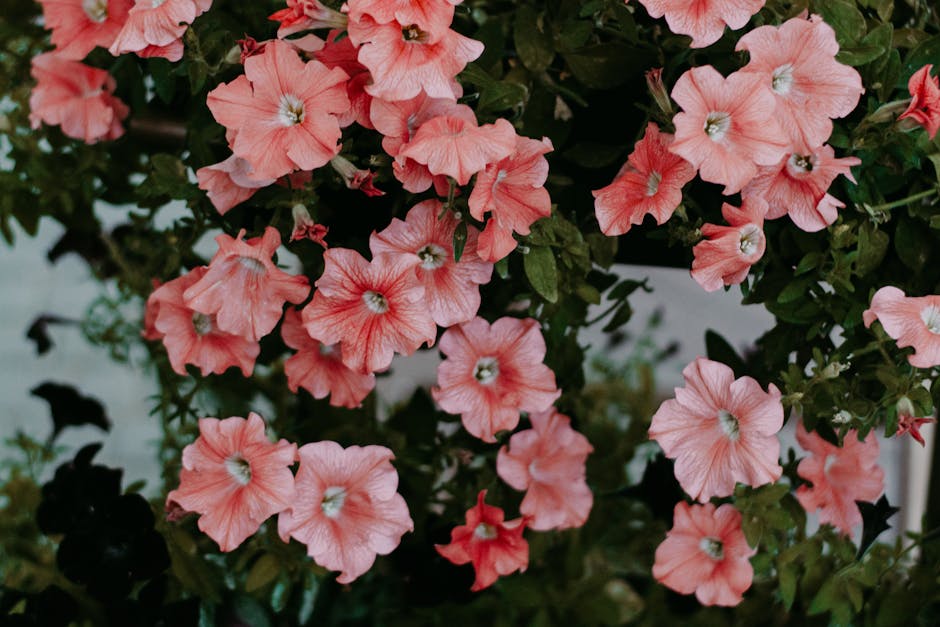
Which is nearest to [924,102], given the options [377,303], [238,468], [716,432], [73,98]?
[716,432]

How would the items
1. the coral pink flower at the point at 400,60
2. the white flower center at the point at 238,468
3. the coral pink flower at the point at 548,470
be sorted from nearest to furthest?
the coral pink flower at the point at 400,60, the white flower center at the point at 238,468, the coral pink flower at the point at 548,470

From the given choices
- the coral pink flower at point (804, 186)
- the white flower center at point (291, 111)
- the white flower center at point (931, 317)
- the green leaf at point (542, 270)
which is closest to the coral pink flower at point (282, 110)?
the white flower center at point (291, 111)

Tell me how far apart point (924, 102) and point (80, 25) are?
1.79 feet

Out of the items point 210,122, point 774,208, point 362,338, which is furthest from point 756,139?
point 210,122

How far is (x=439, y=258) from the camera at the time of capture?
0.60m

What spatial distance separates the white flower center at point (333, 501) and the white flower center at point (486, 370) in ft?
0.39

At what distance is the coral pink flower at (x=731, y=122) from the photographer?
1.75 feet

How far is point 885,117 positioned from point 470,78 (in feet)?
0.82

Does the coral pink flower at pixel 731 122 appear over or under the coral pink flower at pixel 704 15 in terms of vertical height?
under

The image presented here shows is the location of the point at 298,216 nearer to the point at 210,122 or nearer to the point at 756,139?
the point at 210,122

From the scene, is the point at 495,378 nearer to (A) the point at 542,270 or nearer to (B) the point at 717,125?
(A) the point at 542,270

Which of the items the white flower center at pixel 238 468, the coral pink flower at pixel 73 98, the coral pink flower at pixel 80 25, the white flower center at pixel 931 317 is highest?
the coral pink flower at pixel 80 25

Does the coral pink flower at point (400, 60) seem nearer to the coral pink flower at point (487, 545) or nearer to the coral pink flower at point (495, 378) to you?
the coral pink flower at point (495, 378)

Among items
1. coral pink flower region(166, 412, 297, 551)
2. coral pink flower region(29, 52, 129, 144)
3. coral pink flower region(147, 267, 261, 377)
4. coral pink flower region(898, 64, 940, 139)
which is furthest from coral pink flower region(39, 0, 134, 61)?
coral pink flower region(898, 64, 940, 139)
